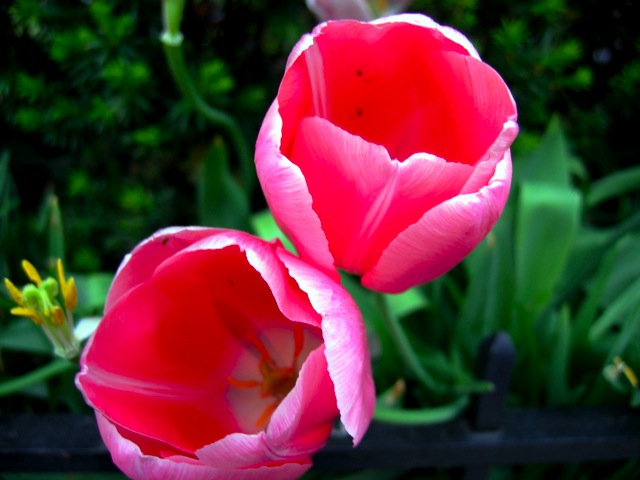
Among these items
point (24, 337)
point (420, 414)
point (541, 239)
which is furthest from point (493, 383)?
point (24, 337)

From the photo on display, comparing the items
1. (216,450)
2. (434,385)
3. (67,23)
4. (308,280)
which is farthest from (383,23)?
(67,23)

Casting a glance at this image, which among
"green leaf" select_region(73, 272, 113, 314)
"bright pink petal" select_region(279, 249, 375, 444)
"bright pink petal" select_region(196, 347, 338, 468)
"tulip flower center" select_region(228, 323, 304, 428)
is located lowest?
"green leaf" select_region(73, 272, 113, 314)

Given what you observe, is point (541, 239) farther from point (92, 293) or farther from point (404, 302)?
point (92, 293)

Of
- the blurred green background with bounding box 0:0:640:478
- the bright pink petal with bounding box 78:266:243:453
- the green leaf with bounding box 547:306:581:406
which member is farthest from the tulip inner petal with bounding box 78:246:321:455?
the green leaf with bounding box 547:306:581:406

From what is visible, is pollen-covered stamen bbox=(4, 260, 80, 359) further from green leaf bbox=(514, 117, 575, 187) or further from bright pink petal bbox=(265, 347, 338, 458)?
green leaf bbox=(514, 117, 575, 187)

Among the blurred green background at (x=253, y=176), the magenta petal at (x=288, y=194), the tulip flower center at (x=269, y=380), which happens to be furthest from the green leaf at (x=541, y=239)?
the magenta petal at (x=288, y=194)

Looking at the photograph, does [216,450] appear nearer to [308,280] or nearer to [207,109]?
[308,280]
